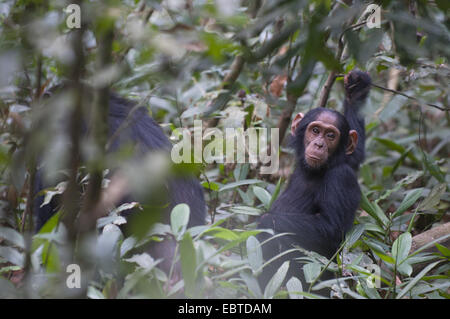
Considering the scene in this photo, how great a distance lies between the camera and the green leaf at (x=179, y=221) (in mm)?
1937

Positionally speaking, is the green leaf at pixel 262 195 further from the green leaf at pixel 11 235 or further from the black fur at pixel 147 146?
the green leaf at pixel 11 235

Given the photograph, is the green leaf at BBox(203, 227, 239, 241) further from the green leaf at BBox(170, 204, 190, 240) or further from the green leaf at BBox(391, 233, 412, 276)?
the green leaf at BBox(391, 233, 412, 276)

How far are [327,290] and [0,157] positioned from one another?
6.90ft

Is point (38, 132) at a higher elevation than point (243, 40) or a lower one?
lower

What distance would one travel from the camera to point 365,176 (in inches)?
188

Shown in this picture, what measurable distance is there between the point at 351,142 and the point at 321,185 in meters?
0.42

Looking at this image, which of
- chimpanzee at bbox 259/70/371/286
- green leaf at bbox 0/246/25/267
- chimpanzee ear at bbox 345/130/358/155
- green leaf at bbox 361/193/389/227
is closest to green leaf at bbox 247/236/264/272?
chimpanzee at bbox 259/70/371/286

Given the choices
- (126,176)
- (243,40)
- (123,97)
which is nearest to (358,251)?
(123,97)

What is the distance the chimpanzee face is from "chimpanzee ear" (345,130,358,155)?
0.09 metres

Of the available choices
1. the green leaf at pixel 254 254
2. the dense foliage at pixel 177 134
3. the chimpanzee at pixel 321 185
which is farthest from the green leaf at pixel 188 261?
the chimpanzee at pixel 321 185

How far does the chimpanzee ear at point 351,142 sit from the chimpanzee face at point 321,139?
94 mm

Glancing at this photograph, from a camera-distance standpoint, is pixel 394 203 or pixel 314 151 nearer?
pixel 314 151
